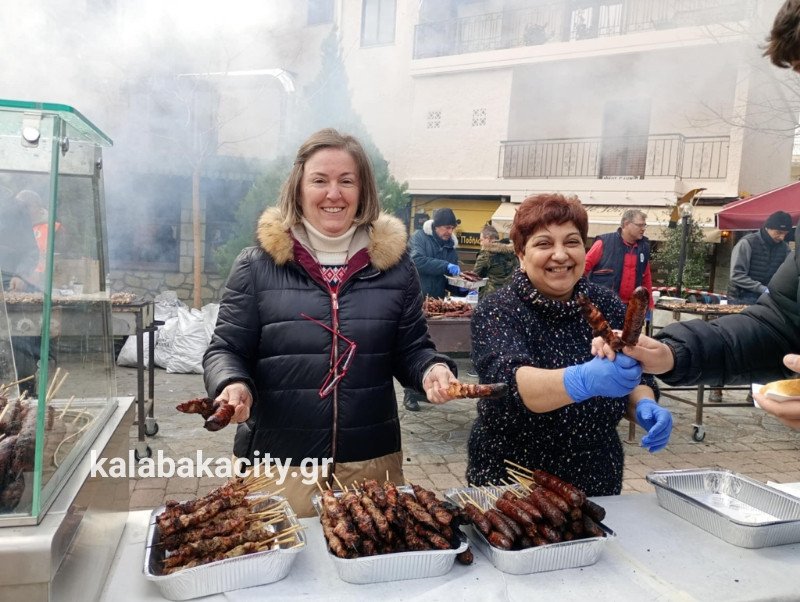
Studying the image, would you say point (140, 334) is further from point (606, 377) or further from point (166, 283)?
point (166, 283)

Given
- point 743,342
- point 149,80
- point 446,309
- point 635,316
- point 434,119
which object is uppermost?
point 434,119

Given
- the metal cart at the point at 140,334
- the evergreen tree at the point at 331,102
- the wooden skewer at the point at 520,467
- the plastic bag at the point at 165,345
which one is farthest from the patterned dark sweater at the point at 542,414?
the evergreen tree at the point at 331,102

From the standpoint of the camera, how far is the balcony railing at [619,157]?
1435 centimetres

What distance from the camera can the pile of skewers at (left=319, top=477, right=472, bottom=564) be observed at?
1.63 metres

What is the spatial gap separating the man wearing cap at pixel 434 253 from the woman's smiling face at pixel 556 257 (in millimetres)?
5142

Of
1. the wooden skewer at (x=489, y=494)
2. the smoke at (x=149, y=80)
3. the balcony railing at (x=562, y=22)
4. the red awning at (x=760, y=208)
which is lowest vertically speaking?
the wooden skewer at (x=489, y=494)

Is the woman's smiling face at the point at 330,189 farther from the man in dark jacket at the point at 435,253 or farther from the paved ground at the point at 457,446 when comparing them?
the man in dark jacket at the point at 435,253

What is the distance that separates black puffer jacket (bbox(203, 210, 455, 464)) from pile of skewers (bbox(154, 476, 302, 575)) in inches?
13.4

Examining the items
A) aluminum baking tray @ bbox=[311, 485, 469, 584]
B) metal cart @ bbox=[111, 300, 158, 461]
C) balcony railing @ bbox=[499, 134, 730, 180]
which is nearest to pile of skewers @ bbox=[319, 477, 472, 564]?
aluminum baking tray @ bbox=[311, 485, 469, 584]

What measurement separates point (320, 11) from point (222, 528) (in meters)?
17.6

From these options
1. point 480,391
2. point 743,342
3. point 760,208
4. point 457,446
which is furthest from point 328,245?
point 760,208

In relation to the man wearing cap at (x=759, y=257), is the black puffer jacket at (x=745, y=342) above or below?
below

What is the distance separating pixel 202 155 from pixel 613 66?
36.5 feet

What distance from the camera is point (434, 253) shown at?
7730mm
